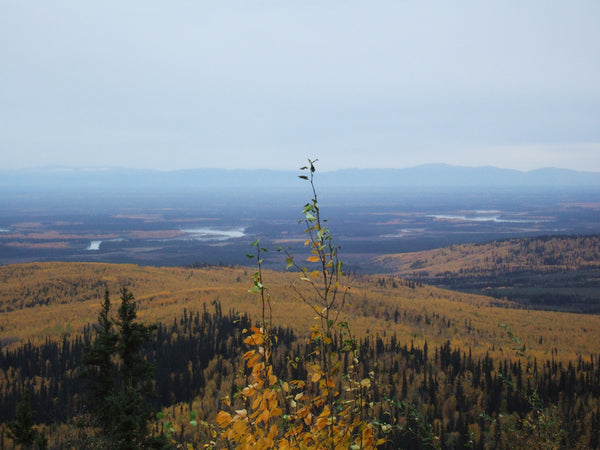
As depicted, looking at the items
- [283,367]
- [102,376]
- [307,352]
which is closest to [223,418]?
[102,376]

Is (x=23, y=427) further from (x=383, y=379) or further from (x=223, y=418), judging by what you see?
(x=383, y=379)

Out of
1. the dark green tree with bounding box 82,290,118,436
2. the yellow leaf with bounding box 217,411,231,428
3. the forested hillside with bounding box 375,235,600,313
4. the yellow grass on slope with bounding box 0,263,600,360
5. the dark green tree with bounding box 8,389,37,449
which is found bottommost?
the forested hillside with bounding box 375,235,600,313

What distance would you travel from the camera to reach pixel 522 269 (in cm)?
15800

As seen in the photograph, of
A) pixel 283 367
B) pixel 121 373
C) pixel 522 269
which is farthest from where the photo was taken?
pixel 522 269

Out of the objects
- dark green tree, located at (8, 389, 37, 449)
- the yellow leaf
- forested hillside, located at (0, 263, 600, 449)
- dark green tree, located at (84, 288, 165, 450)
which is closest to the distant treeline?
forested hillside, located at (0, 263, 600, 449)

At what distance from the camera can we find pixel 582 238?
578 ft

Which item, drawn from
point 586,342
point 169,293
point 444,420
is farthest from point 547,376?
point 169,293

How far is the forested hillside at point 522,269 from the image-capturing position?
390 feet

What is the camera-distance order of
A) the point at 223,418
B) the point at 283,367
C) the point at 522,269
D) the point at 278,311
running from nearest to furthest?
the point at 223,418 < the point at 283,367 < the point at 278,311 < the point at 522,269

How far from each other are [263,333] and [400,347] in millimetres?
49842

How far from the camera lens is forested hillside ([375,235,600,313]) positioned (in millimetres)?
118812

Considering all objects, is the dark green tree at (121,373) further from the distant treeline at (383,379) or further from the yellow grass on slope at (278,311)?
the yellow grass on slope at (278,311)

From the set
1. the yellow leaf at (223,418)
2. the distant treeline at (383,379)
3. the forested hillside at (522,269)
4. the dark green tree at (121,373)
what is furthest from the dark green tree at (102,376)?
the forested hillside at (522,269)

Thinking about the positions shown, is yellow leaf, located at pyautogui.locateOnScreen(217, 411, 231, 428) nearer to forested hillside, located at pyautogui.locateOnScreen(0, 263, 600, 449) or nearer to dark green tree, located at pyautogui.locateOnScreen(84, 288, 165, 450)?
forested hillside, located at pyautogui.locateOnScreen(0, 263, 600, 449)
